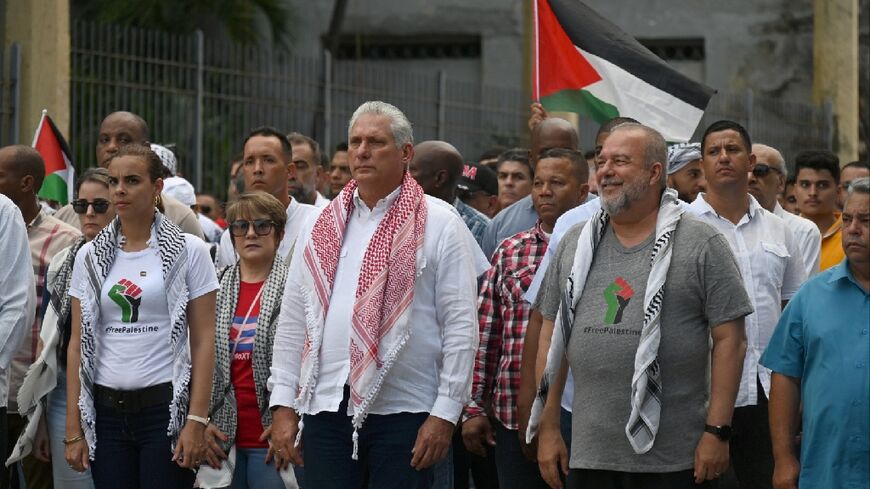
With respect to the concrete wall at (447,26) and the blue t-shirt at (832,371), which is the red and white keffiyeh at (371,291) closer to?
the blue t-shirt at (832,371)

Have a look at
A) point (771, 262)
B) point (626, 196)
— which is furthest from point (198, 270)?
point (771, 262)

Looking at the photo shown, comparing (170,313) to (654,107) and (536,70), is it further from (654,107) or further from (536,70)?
(536,70)

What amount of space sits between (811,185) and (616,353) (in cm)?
410

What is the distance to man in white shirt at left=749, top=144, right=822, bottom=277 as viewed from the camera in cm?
769

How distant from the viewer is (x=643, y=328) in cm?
607

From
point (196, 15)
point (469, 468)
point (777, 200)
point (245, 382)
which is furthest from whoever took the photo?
point (196, 15)

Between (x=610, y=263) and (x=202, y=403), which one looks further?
(x=202, y=403)

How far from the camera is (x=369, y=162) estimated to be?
6.61 m

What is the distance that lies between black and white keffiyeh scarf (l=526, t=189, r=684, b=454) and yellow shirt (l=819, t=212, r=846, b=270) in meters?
2.55

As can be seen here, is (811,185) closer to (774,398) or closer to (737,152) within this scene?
(737,152)

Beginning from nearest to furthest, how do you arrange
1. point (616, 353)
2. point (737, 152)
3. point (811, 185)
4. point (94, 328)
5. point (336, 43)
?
1. point (616, 353)
2. point (94, 328)
3. point (737, 152)
4. point (811, 185)
5. point (336, 43)

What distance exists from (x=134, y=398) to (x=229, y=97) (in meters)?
7.57

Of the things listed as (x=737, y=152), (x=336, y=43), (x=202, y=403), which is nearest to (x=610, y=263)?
(x=737, y=152)

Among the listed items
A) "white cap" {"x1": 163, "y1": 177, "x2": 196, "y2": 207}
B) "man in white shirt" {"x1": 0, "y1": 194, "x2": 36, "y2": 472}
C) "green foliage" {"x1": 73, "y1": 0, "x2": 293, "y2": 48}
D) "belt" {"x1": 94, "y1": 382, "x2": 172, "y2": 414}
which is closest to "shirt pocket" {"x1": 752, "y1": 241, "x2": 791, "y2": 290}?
"belt" {"x1": 94, "y1": 382, "x2": 172, "y2": 414}
